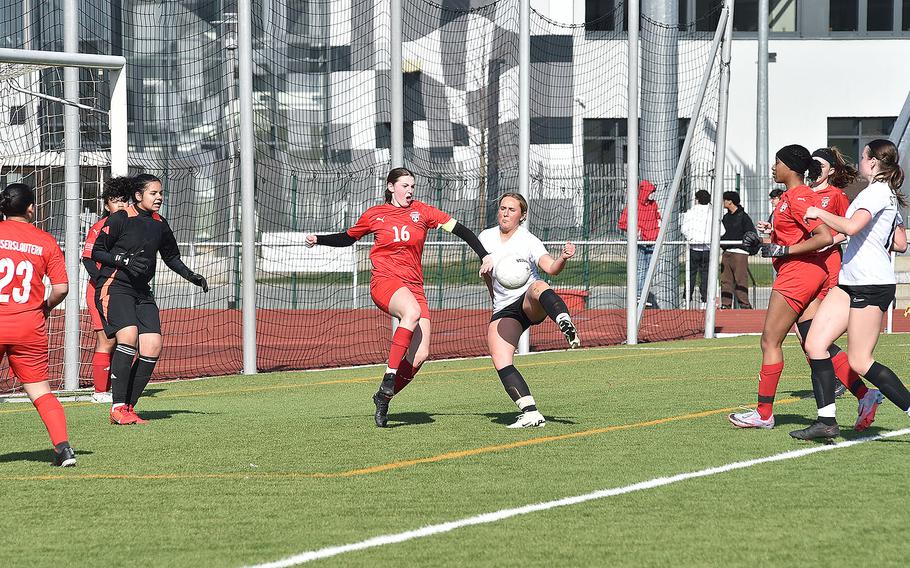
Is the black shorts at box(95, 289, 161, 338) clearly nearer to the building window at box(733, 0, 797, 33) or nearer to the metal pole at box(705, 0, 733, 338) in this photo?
the metal pole at box(705, 0, 733, 338)

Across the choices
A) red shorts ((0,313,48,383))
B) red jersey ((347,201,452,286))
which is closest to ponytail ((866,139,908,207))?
red jersey ((347,201,452,286))

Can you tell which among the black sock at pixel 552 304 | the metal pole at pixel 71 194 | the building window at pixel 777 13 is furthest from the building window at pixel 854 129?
the black sock at pixel 552 304

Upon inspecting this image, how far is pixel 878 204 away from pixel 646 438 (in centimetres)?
221

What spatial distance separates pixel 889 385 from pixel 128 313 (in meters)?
5.86

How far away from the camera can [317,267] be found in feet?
76.9

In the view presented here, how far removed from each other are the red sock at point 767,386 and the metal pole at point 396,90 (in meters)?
7.62

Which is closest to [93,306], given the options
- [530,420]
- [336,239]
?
[336,239]

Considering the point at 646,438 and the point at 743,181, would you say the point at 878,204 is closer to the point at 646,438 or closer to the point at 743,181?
the point at 646,438

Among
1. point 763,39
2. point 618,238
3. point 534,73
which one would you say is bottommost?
point 618,238

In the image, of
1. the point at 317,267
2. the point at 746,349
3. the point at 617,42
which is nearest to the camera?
the point at 746,349

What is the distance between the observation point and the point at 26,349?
26.6ft

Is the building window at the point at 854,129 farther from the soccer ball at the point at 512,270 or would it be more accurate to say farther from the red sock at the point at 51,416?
the red sock at the point at 51,416

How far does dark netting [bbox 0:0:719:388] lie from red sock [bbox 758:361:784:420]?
26.1ft

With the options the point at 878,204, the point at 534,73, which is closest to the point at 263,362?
the point at 534,73
